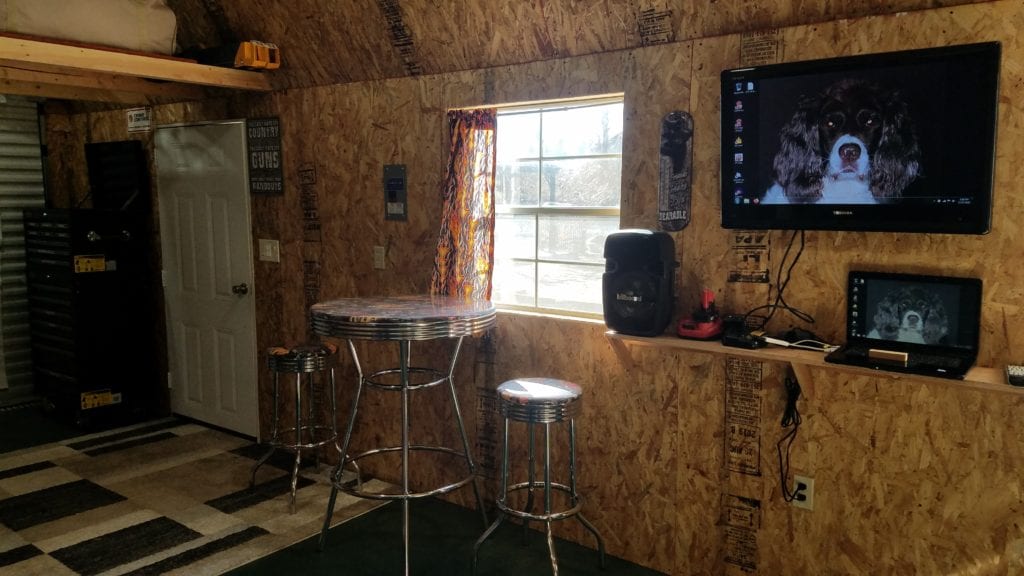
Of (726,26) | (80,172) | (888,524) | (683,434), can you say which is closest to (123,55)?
(80,172)

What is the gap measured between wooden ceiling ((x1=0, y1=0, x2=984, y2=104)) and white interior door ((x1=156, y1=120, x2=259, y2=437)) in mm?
414

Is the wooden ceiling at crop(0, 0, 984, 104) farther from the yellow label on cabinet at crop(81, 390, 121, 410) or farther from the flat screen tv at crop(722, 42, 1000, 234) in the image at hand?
the yellow label on cabinet at crop(81, 390, 121, 410)

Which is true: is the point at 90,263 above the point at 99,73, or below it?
below

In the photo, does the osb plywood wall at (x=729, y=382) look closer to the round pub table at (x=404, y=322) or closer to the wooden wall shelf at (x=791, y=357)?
the wooden wall shelf at (x=791, y=357)

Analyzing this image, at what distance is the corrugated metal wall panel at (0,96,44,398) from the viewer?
17.9 ft

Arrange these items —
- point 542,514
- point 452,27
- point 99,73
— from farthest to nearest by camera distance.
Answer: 1. point 99,73
2. point 452,27
3. point 542,514

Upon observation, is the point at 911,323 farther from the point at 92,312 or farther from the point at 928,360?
the point at 92,312

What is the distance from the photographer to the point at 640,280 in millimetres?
2758

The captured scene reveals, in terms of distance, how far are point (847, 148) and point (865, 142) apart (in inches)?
2.2

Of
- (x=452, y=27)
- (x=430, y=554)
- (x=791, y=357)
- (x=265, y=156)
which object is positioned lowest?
(x=430, y=554)

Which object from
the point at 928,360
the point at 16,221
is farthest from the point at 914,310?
the point at 16,221

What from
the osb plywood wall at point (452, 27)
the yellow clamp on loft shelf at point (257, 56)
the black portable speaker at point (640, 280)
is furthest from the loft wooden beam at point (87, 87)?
the black portable speaker at point (640, 280)

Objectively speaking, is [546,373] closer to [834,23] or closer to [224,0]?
[834,23]

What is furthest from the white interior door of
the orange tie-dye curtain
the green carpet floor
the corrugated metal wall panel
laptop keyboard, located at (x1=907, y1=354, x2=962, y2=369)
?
laptop keyboard, located at (x1=907, y1=354, x2=962, y2=369)
